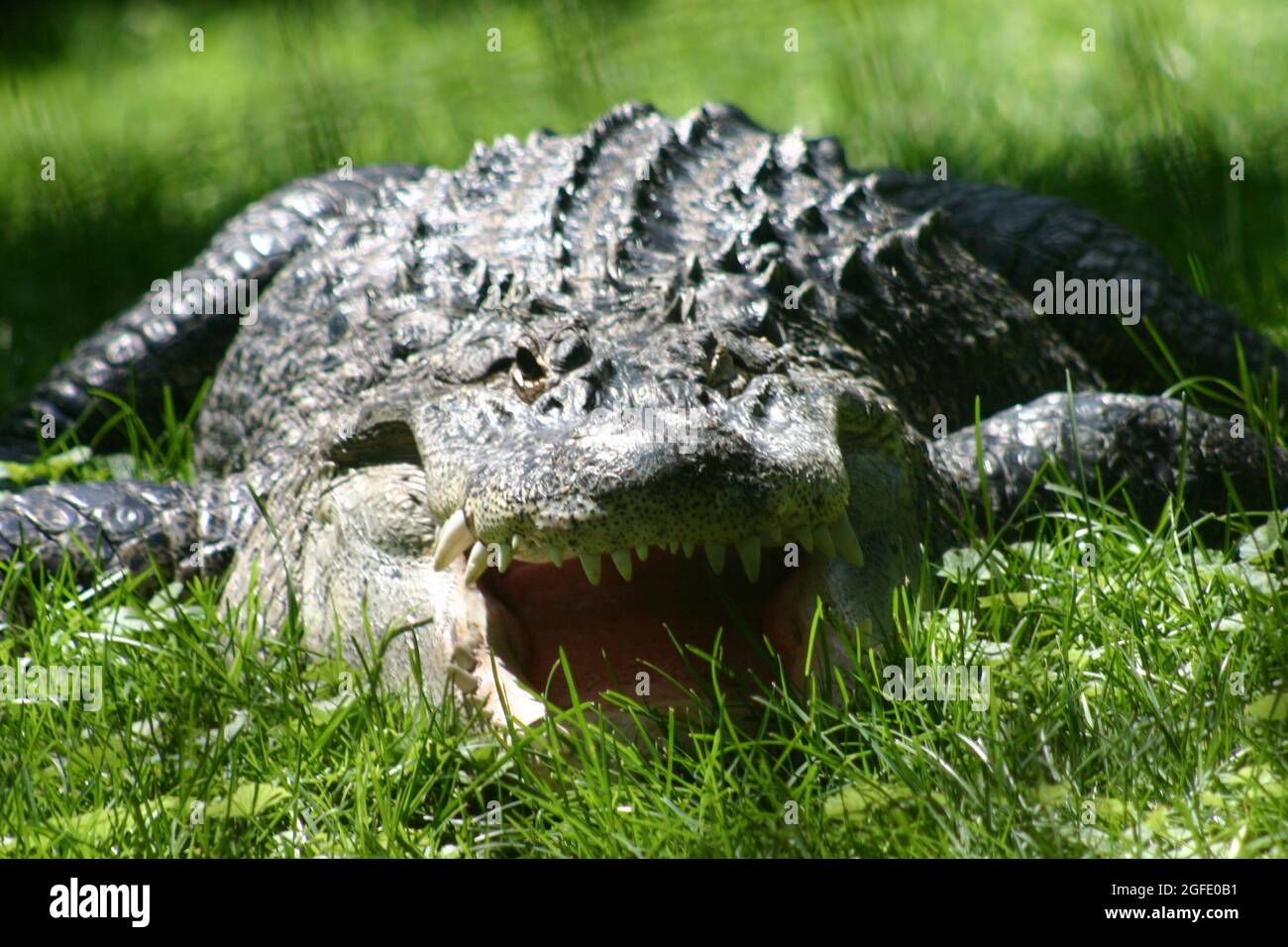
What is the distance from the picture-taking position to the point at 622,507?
8.38ft

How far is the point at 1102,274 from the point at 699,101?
331 centimetres

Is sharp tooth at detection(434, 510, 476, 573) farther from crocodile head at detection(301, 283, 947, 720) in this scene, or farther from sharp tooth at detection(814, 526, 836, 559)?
sharp tooth at detection(814, 526, 836, 559)

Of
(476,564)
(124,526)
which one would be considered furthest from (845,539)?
(124,526)

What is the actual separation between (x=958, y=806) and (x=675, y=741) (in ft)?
1.82

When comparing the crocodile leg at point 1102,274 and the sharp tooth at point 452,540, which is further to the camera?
the crocodile leg at point 1102,274

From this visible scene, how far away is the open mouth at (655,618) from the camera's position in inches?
Answer: 110

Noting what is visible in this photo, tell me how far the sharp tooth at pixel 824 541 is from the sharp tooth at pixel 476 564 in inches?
25.0

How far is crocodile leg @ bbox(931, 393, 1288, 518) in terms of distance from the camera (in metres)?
3.77

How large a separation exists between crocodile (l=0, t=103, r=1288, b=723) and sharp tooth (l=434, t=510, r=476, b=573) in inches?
0.6

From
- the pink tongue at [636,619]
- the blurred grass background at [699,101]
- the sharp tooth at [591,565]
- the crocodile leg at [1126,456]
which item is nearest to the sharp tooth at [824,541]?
the pink tongue at [636,619]

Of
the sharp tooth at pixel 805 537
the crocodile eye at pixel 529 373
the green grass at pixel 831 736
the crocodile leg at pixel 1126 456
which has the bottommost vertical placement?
the green grass at pixel 831 736

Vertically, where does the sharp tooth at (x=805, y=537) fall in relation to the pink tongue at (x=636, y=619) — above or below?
above

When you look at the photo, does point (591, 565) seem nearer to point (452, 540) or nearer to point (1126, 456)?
point (452, 540)

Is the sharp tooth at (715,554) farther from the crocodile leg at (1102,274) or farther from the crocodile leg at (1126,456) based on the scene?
the crocodile leg at (1102,274)
